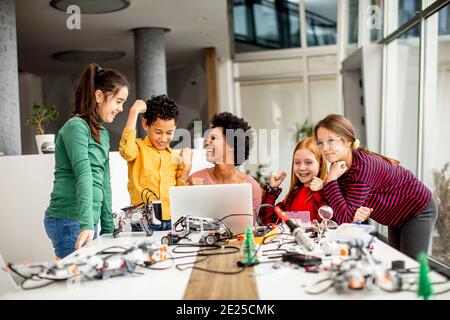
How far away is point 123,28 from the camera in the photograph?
7.41 metres

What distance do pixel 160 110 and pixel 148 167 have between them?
1.05ft

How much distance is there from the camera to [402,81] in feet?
19.7

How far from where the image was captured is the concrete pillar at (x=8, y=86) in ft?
15.7

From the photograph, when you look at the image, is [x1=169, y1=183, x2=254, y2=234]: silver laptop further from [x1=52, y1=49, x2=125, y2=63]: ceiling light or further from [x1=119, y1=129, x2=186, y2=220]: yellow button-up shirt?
[x1=52, y1=49, x2=125, y2=63]: ceiling light

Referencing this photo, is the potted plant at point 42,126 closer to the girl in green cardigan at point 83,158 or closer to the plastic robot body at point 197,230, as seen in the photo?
the girl in green cardigan at point 83,158

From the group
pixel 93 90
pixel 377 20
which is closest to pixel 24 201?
pixel 93 90

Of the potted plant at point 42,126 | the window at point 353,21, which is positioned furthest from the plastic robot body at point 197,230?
the window at point 353,21

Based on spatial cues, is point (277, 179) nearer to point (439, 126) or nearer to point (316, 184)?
point (316, 184)

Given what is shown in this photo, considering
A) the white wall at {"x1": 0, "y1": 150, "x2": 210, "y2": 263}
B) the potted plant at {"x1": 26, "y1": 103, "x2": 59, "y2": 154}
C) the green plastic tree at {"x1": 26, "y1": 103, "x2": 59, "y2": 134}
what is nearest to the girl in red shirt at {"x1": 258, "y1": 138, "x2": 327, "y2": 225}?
the white wall at {"x1": 0, "y1": 150, "x2": 210, "y2": 263}

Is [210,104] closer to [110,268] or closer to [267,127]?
[267,127]

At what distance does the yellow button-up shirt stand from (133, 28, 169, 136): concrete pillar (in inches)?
182

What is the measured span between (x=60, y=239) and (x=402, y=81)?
483 centimetres

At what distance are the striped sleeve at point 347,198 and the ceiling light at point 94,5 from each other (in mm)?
4414
